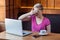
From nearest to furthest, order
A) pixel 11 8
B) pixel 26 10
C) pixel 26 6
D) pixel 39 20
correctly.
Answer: pixel 39 20
pixel 11 8
pixel 26 10
pixel 26 6

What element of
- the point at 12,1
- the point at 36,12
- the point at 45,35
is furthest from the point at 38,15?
the point at 12,1

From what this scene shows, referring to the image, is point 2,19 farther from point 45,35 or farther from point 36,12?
point 45,35

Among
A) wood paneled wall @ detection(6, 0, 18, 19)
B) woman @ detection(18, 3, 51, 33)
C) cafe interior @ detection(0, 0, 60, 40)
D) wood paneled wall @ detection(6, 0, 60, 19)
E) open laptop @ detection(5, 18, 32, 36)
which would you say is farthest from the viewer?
wood paneled wall @ detection(6, 0, 60, 19)

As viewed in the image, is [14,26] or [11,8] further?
[11,8]

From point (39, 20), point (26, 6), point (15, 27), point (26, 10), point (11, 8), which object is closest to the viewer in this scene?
point (15, 27)

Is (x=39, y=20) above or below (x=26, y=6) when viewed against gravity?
below

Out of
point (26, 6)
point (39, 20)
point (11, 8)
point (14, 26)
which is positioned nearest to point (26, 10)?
point (26, 6)

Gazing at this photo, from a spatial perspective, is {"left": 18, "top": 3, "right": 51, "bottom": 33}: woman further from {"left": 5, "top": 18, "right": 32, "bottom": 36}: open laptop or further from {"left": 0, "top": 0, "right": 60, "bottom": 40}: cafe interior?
{"left": 0, "top": 0, "right": 60, "bottom": 40}: cafe interior

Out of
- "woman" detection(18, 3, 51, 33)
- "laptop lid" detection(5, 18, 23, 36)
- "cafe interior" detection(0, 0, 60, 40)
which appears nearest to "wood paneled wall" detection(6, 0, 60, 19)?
"cafe interior" detection(0, 0, 60, 40)

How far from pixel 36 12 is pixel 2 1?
4.37ft

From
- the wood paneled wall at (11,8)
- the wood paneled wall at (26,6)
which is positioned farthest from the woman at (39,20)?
the wood paneled wall at (26,6)

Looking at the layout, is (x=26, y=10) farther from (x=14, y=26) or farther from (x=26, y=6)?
(x=14, y=26)

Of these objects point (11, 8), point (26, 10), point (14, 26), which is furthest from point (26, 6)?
point (14, 26)

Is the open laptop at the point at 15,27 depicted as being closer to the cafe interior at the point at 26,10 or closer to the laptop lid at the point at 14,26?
the laptop lid at the point at 14,26
